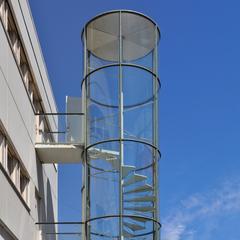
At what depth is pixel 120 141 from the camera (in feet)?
62.2

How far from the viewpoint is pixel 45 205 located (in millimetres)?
23078

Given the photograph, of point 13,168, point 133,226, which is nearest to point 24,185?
point 13,168

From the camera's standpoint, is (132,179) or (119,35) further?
(119,35)

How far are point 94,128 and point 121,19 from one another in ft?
11.0

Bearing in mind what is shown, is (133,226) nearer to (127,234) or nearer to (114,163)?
(127,234)

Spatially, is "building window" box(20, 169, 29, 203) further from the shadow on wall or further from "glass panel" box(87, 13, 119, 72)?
"glass panel" box(87, 13, 119, 72)

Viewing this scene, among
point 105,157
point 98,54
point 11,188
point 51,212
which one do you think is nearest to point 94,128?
point 105,157

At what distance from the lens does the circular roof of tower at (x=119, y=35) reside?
66.4 ft

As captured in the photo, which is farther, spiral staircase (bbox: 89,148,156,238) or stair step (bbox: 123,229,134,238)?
spiral staircase (bbox: 89,148,156,238)

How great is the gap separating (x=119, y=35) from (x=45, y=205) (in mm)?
6396

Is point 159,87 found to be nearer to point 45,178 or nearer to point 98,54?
point 98,54

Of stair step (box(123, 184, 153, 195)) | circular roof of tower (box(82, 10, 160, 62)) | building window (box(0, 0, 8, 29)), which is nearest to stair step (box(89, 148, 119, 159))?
stair step (box(123, 184, 153, 195))

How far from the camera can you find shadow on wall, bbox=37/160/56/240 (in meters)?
20.2

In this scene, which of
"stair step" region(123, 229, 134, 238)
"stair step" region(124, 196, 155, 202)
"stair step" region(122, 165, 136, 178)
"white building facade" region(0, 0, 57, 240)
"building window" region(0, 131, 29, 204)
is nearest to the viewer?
"white building facade" region(0, 0, 57, 240)
